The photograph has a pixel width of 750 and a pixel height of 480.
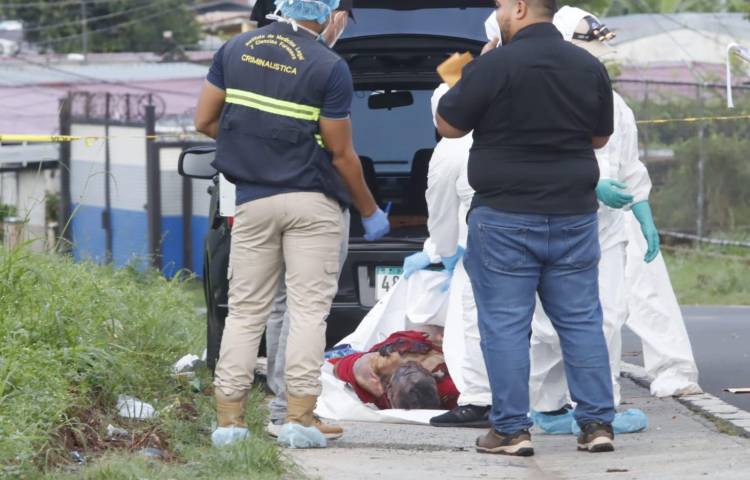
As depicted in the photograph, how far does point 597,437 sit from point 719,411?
1227mm

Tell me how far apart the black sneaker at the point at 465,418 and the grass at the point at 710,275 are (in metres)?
8.00

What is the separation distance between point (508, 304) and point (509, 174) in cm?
49

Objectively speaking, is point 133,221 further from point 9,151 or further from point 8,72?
point 8,72

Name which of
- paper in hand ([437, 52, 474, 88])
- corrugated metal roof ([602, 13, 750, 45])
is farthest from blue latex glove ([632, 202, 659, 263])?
corrugated metal roof ([602, 13, 750, 45])

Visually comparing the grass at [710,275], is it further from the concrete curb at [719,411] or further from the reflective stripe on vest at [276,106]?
the reflective stripe on vest at [276,106]

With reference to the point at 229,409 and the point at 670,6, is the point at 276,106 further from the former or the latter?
the point at 670,6

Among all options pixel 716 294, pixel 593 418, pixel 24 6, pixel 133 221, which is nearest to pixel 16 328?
pixel 593 418

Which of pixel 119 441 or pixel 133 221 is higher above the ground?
pixel 119 441

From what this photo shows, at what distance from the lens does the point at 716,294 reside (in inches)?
590

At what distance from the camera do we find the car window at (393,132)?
9766 mm

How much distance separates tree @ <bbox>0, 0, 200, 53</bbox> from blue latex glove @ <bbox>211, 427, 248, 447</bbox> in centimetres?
4505

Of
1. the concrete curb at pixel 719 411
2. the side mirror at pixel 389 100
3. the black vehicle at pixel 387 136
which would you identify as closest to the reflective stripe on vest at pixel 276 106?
the black vehicle at pixel 387 136

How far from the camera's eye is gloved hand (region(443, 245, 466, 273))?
7119mm

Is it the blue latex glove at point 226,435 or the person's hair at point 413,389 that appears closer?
the blue latex glove at point 226,435
